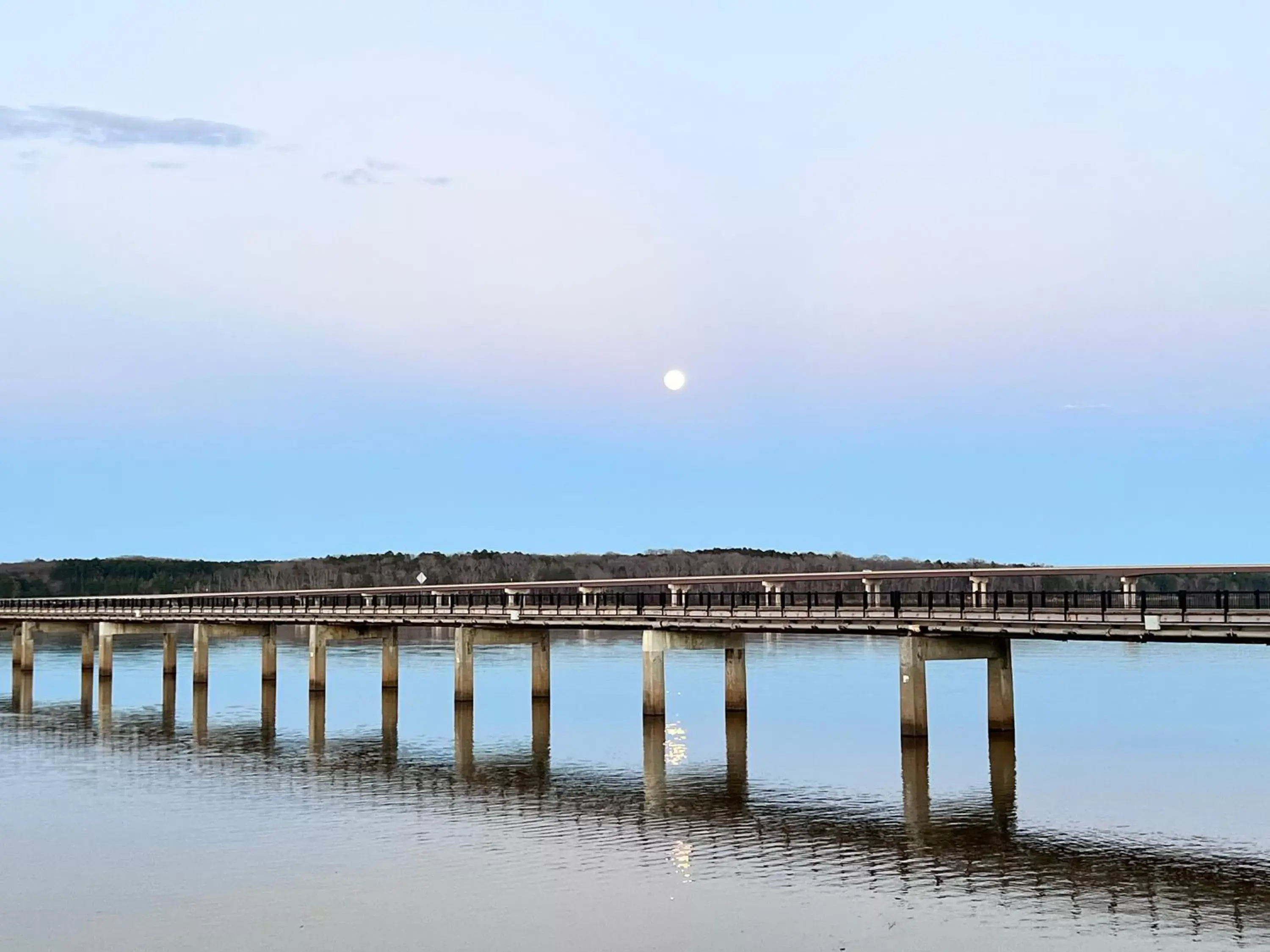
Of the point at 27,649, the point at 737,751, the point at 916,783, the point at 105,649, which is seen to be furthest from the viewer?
the point at 27,649

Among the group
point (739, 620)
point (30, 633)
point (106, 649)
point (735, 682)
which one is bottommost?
point (735, 682)

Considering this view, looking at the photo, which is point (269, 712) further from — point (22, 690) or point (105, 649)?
point (22, 690)

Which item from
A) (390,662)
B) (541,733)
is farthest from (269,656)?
(541,733)

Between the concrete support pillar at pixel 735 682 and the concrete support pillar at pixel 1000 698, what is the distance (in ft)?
47.1

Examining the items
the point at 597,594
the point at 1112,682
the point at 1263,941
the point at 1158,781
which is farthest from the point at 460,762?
the point at 1112,682

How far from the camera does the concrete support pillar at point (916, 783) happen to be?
44406 millimetres

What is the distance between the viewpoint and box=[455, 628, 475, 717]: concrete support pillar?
8250 cm

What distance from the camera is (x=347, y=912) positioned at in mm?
33562

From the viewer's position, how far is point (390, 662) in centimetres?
8956

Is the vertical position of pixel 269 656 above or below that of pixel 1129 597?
below

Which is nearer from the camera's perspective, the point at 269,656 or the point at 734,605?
the point at 734,605

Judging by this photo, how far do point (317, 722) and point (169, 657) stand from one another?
28856 mm

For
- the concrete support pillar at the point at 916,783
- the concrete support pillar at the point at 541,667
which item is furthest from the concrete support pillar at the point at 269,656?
the concrete support pillar at the point at 916,783

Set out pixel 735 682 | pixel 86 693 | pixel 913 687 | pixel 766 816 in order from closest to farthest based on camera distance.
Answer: pixel 766 816 → pixel 913 687 → pixel 735 682 → pixel 86 693
